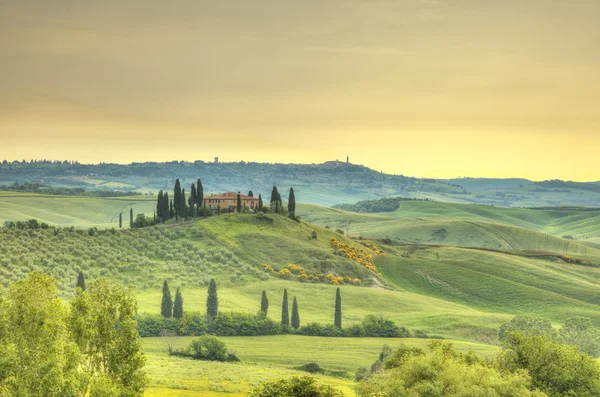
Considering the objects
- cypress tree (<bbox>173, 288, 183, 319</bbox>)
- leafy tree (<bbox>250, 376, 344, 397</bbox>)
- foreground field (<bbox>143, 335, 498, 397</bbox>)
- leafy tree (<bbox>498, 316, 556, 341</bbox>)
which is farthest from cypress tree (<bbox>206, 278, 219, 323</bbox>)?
leafy tree (<bbox>250, 376, 344, 397</bbox>)

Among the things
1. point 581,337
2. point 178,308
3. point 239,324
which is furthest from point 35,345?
point 581,337

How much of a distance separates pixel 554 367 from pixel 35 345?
43.5m

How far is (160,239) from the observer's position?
166 m

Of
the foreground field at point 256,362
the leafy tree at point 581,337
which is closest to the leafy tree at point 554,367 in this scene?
the foreground field at point 256,362

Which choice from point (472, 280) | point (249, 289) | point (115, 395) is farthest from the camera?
point (472, 280)

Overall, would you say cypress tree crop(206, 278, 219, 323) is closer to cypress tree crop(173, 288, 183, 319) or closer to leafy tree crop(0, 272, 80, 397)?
cypress tree crop(173, 288, 183, 319)

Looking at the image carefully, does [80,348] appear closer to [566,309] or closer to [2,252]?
[2,252]

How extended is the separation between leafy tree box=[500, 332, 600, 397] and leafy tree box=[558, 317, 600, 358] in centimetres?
4615

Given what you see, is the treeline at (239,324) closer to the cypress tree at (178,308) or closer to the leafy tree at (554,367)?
the cypress tree at (178,308)

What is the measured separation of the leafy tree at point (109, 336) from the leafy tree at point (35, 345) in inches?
158

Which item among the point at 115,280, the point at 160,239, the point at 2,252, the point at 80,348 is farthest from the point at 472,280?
the point at 80,348

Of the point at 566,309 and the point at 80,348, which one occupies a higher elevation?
the point at 80,348

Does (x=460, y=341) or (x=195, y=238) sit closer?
(x=460, y=341)

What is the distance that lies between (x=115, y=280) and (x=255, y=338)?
122 ft
